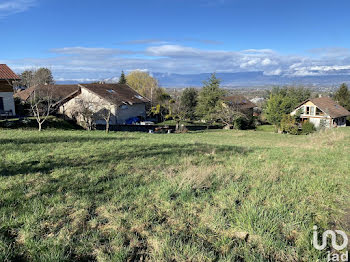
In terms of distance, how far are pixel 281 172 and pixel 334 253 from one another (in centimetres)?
346

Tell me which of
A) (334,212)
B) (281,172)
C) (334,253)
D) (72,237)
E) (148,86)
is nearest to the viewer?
(334,253)

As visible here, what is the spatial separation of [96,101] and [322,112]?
4101 cm

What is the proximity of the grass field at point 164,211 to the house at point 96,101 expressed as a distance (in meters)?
22.1

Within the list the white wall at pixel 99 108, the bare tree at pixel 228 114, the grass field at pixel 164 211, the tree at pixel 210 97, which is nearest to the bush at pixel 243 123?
the bare tree at pixel 228 114

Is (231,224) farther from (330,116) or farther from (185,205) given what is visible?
(330,116)

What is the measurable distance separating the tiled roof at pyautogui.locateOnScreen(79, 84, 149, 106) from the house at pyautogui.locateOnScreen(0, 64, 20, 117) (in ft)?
38.7

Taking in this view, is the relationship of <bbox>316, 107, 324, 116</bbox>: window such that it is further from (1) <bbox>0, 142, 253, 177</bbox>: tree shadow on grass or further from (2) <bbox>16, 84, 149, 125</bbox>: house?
(1) <bbox>0, 142, 253, 177</bbox>: tree shadow on grass

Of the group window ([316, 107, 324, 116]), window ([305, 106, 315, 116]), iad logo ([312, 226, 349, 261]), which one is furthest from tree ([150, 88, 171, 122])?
iad logo ([312, 226, 349, 261])

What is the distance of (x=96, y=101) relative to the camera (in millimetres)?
32625

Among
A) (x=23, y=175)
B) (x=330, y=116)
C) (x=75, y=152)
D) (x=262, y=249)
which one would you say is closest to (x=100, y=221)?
(x=262, y=249)

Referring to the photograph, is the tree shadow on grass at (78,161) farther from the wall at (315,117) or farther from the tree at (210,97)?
the wall at (315,117)

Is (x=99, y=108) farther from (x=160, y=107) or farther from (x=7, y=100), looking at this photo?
(x=160, y=107)

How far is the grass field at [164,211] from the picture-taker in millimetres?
3061

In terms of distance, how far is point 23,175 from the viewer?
5801 mm
